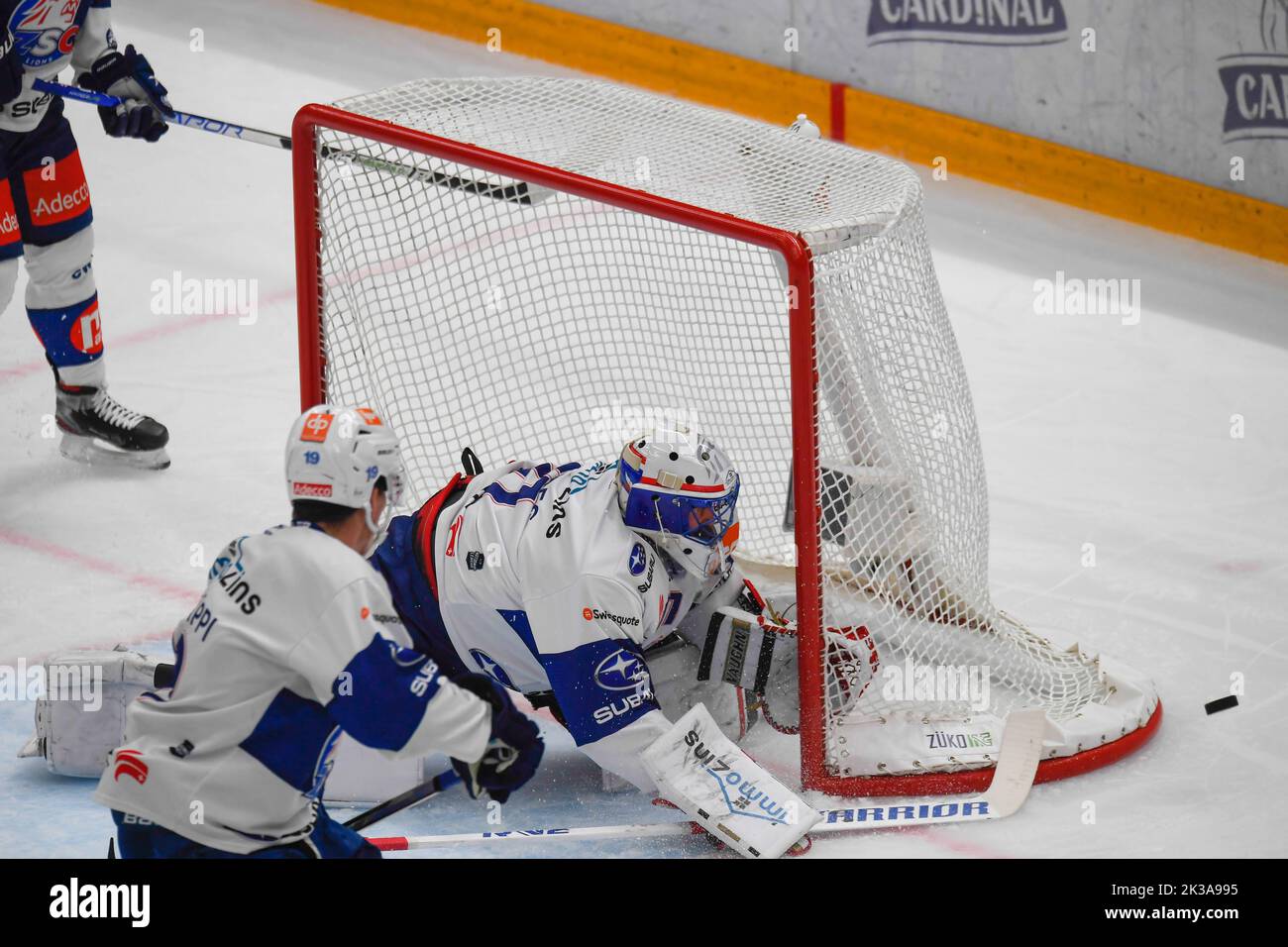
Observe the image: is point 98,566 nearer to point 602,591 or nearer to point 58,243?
point 58,243

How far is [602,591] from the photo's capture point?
3.60 meters

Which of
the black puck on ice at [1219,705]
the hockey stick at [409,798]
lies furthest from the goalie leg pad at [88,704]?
the black puck on ice at [1219,705]

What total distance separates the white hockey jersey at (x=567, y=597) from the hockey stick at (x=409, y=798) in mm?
456

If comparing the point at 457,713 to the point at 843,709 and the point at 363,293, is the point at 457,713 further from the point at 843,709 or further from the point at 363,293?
the point at 363,293

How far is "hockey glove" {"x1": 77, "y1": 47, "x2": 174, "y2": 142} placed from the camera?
5156 mm

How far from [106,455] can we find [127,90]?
3.34 feet

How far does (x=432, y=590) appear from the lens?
3881 millimetres

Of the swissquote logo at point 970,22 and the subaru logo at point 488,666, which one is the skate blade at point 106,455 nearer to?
the subaru logo at point 488,666

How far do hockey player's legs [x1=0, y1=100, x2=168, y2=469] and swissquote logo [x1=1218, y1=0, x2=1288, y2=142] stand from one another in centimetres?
350

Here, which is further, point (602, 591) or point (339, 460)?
point (602, 591)

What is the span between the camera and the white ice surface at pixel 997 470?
3918 millimetres

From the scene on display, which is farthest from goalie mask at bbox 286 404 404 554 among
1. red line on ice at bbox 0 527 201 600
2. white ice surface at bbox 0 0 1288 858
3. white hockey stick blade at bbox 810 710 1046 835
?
red line on ice at bbox 0 527 201 600

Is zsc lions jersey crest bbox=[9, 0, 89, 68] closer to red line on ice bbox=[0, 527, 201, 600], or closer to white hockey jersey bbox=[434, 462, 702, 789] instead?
red line on ice bbox=[0, 527, 201, 600]

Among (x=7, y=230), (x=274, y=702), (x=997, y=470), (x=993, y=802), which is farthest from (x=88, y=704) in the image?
(x=997, y=470)
